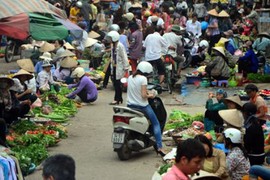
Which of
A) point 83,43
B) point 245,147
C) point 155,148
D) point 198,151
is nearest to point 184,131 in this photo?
point 155,148

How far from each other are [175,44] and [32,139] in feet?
27.1

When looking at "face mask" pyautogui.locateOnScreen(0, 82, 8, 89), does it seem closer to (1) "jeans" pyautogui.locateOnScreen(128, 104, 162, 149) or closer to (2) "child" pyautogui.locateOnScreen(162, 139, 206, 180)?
(1) "jeans" pyautogui.locateOnScreen(128, 104, 162, 149)

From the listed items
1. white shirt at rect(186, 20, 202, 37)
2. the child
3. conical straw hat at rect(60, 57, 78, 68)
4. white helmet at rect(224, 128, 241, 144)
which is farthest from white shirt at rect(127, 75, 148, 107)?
white shirt at rect(186, 20, 202, 37)

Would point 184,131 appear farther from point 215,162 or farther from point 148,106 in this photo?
point 215,162

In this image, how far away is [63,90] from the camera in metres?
18.5

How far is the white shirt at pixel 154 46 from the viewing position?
63.9 feet

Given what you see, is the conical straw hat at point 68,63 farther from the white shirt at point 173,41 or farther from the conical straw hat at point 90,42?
the conical straw hat at point 90,42

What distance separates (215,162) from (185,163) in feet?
11.5

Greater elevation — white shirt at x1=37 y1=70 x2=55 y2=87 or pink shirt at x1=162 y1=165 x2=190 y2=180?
pink shirt at x1=162 y1=165 x2=190 y2=180

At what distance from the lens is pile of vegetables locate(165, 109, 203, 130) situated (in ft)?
48.3

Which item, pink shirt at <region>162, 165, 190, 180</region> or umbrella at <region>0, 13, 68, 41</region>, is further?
umbrella at <region>0, 13, 68, 41</region>

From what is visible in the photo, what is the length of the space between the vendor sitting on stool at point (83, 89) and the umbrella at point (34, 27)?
5.51 ft

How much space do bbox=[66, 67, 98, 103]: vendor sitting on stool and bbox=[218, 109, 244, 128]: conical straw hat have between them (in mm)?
6577

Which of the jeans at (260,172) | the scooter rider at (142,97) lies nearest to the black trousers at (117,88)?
the scooter rider at (142,97)
